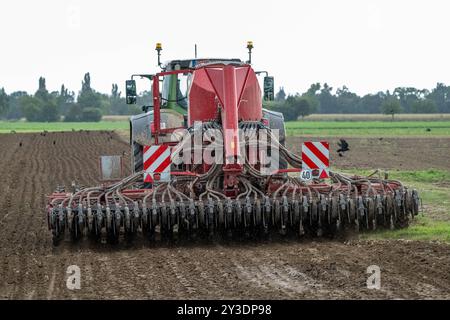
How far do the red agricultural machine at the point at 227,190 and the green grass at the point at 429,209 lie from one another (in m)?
0.30

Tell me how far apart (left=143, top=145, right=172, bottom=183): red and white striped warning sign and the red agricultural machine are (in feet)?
0.04

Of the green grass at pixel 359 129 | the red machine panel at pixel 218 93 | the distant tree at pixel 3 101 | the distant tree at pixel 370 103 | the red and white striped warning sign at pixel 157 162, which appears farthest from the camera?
the distant tree at pixel 370 103

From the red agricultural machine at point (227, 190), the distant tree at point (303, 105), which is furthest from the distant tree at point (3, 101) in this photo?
the red agricultural machine at point (227, 190)

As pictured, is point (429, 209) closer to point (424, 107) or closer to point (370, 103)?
point (424, 107)

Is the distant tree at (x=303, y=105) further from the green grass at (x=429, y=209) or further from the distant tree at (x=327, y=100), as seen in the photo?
the green grass at (x=429, y=209)

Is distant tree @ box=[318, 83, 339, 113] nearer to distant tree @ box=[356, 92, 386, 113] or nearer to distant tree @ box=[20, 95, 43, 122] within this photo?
distant tree @ box=[356, 92, 386, 113]

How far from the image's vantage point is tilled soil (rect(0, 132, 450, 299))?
7.12 metres

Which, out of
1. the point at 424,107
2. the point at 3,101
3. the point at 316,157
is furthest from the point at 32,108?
the point at 316,157

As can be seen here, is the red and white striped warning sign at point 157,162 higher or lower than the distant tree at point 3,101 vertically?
lower

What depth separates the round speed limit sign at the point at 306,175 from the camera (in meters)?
11.3

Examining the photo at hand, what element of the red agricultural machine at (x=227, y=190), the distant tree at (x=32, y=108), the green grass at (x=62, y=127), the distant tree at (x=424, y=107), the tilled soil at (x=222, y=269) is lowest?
the tilled soil at (x=222, y=269)

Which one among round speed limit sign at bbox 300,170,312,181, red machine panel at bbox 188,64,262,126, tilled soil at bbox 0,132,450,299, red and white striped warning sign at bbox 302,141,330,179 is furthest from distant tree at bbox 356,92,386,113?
tilled soil at bbox 0,132,450,299

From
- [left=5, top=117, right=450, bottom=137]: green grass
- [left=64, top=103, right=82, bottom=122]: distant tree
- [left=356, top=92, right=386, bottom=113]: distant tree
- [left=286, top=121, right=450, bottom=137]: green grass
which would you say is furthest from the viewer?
[left=356, top=92, right=386, bottom=113]: distant tree

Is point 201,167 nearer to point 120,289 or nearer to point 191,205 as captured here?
point 191,205
